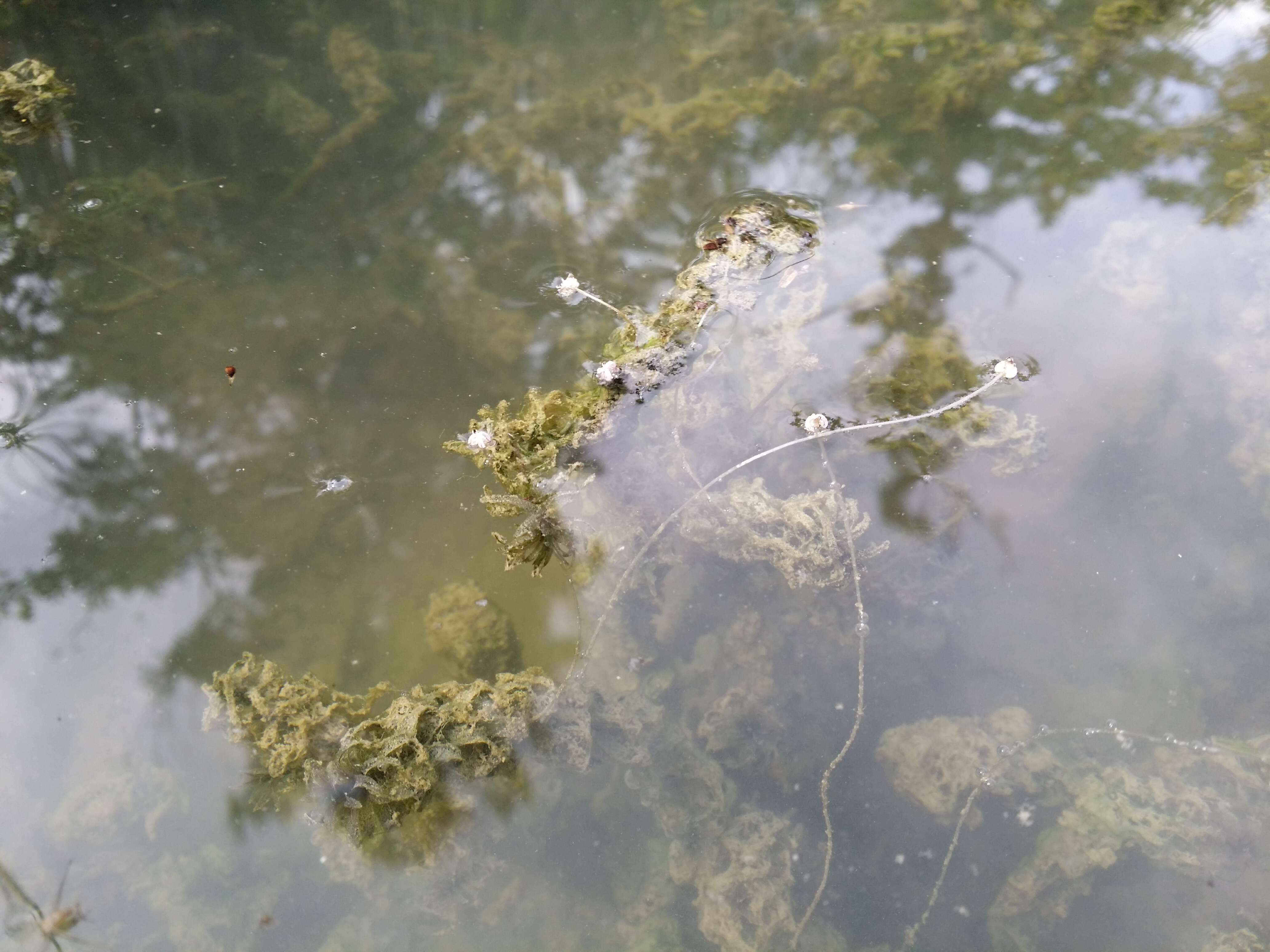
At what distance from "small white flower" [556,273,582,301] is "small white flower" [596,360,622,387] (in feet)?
1.58

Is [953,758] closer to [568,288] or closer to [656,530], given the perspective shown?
[656,530]

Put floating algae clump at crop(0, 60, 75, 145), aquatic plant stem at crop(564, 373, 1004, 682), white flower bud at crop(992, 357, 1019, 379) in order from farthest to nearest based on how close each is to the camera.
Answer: floating algae clump at crop(0, 60, 75, 145) → white flower bud at crop(992, 357, 1019, 379) → aquatic plant stem at crop(564, 373, 1004, 682)

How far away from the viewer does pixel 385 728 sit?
9.73 ft

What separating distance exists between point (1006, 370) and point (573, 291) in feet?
6.78

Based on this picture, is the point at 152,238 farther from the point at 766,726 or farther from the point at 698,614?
the point at 766,726

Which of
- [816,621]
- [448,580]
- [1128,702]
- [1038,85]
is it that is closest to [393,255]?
[448,580]

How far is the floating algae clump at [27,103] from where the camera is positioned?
4281 millimetres

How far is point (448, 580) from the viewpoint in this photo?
3396 millimetres

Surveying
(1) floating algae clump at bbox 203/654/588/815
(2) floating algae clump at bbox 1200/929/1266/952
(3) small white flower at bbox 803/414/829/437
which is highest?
(3) small white flower at bbox 803/414/829/437

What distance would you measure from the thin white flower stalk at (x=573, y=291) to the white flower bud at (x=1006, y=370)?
1793 millimetres

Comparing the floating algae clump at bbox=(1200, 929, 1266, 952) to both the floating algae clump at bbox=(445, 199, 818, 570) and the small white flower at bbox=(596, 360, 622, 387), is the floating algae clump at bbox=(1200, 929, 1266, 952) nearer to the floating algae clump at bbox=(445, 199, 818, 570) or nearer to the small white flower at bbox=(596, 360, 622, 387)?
the floating algae clump at bbox=(445, 199, 818, 570)

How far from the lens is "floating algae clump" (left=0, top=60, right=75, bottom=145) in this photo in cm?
428

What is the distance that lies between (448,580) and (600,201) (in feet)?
7.00

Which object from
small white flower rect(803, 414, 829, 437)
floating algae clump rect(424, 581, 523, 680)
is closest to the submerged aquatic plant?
floating algae clump rect(424, 581, 523, 680)
